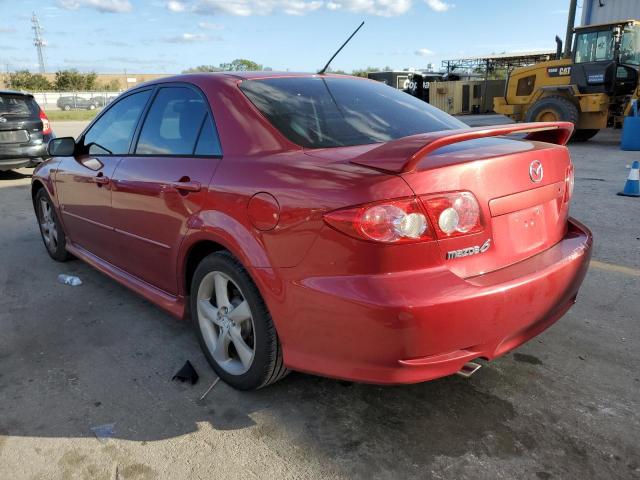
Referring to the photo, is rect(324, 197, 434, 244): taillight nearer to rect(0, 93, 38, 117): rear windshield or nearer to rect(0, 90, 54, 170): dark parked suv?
rect(0, 90, 54, 170): dark parked suv

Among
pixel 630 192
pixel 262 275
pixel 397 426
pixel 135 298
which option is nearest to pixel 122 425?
pixel 262 275

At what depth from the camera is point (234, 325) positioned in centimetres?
271

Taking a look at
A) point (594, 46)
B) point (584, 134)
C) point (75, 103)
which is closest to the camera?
point (594, 46)

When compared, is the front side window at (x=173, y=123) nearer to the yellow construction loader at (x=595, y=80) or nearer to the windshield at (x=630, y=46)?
the yellow construction loader at (x=595, y=80)

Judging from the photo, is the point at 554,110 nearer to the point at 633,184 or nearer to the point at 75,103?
the point at 633,184

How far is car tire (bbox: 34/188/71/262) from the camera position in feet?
15.8

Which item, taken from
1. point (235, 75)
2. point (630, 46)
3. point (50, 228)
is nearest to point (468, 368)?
point (235, 75)

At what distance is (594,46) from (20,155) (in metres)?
13.3

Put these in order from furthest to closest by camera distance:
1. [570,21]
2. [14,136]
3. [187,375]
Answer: [570,21], [14,136], [187,375]

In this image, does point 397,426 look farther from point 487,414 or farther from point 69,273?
point 69,273

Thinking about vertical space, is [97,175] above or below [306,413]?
above

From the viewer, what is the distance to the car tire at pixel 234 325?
2.46 m

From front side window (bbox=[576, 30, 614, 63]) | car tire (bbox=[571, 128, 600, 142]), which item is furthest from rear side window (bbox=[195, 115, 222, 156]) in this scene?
car tire (bbox=[571, 128, 600, 142])

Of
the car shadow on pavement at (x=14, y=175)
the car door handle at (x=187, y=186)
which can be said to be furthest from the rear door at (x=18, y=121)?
the car door handle at (x=187, y=186)
